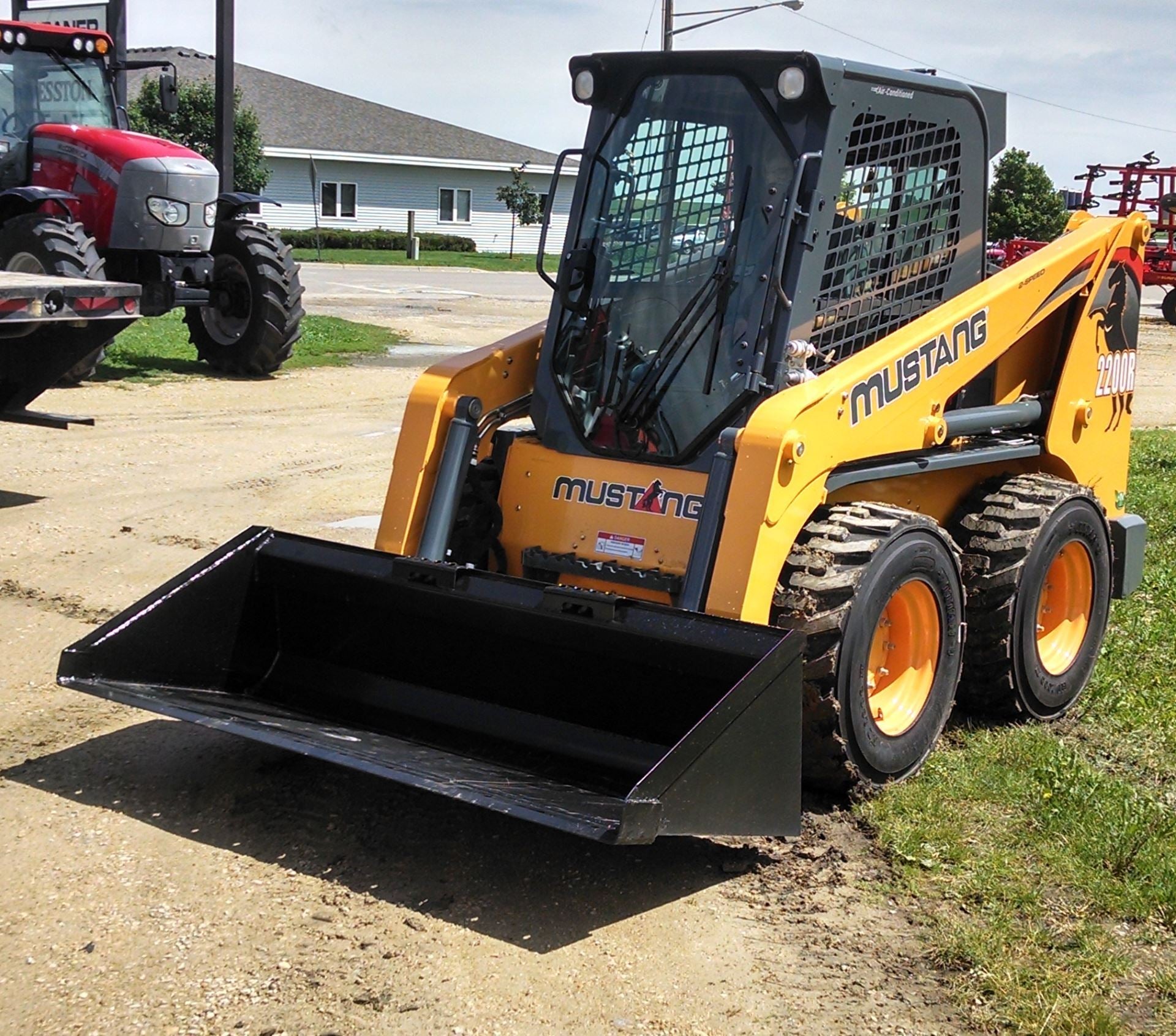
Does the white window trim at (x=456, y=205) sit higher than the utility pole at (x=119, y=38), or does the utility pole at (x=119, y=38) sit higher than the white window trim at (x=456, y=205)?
the utility pole at (x=119, y=38)

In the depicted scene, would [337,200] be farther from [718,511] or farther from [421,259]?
[718,511]

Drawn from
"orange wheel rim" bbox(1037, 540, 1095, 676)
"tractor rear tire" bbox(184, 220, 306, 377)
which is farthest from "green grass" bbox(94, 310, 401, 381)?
"orange wheel rim" bbox(1037, 540, 1095, 676)

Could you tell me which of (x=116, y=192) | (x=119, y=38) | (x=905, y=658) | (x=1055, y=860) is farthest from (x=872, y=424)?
(x=119, y=38)

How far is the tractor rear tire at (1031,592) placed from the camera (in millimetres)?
5570

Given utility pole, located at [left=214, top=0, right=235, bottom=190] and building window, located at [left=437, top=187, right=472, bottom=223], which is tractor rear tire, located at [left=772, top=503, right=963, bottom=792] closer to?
utility pole, located at [left=214, top=0, right=235, bottom=190]

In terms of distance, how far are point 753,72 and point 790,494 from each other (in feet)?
5.12

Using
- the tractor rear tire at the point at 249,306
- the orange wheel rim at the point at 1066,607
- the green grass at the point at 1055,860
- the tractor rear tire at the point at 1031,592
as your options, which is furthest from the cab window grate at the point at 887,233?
the tractor rear tire at the point at 249,306

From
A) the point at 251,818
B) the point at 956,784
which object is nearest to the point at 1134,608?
the point at 956,784

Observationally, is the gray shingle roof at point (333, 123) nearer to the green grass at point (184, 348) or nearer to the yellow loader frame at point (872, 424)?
the green grass at point (184, 348)

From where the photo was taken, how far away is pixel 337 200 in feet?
154

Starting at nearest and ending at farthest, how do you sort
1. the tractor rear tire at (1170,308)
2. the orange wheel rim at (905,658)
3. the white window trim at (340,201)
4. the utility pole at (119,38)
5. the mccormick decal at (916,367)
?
the mccormick decal at (916,367) → the orange wheel rim at (905,658) → the utility pole at (119,38) → the tractor rear tire at (1170,308) → the white window trim at (340,201)

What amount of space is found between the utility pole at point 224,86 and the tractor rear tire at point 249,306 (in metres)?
2.18

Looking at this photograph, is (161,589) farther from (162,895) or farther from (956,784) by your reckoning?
(956,784)

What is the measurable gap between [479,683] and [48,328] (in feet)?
16.7
